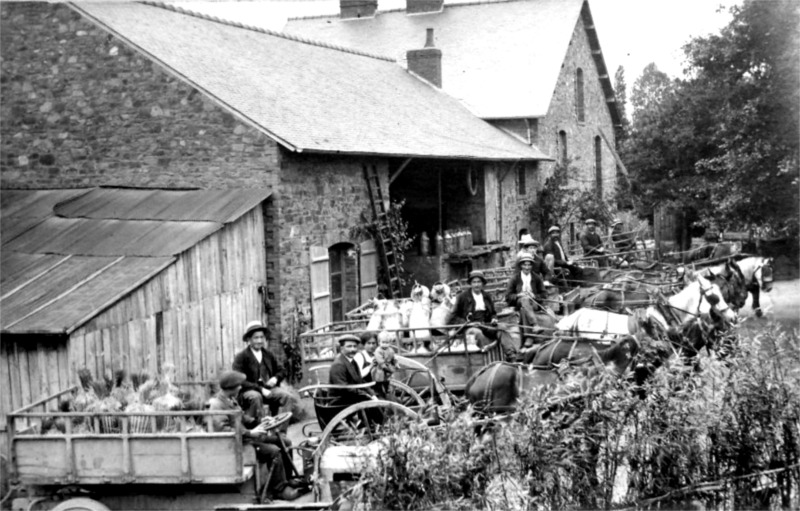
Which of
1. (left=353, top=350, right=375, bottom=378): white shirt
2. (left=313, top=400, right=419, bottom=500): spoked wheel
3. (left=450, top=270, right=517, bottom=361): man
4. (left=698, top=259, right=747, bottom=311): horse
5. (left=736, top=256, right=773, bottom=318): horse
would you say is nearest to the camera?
(left=313, top=400, right=419, bottom=500): spoked wheel

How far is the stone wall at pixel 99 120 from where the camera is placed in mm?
16766

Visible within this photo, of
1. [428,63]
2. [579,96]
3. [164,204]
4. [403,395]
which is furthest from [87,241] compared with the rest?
[579,96]

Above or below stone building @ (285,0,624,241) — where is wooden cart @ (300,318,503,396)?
below

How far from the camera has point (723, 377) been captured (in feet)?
30.5

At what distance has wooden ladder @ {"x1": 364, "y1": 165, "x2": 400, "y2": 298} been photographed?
793 inches

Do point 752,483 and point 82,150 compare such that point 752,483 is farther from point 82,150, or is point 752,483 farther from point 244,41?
point 244,41

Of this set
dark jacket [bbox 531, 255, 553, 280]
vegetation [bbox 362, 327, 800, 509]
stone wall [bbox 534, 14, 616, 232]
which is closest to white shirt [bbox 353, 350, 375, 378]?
vegetation [bbox 362, 327, 800, 509]

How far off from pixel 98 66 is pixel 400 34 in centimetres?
1875

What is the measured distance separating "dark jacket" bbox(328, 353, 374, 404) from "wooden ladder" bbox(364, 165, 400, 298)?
9476mm

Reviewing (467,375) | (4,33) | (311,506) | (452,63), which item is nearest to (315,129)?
(4,33)

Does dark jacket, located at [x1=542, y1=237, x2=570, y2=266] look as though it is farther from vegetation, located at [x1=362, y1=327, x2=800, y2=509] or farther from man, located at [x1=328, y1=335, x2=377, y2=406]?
vegetation, located at [x1=362, y1=327, x2=800, y2=509]

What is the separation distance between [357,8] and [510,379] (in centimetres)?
2792

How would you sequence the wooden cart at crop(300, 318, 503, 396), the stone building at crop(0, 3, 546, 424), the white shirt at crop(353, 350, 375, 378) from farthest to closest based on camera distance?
the stone building at crop(0, 3, 546, 424) < the wooden cart at crop(300, 318, 503, 396) < the white shirt at crop(353, 350, 375, 378)

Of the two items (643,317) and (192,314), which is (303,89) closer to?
(192,314)
